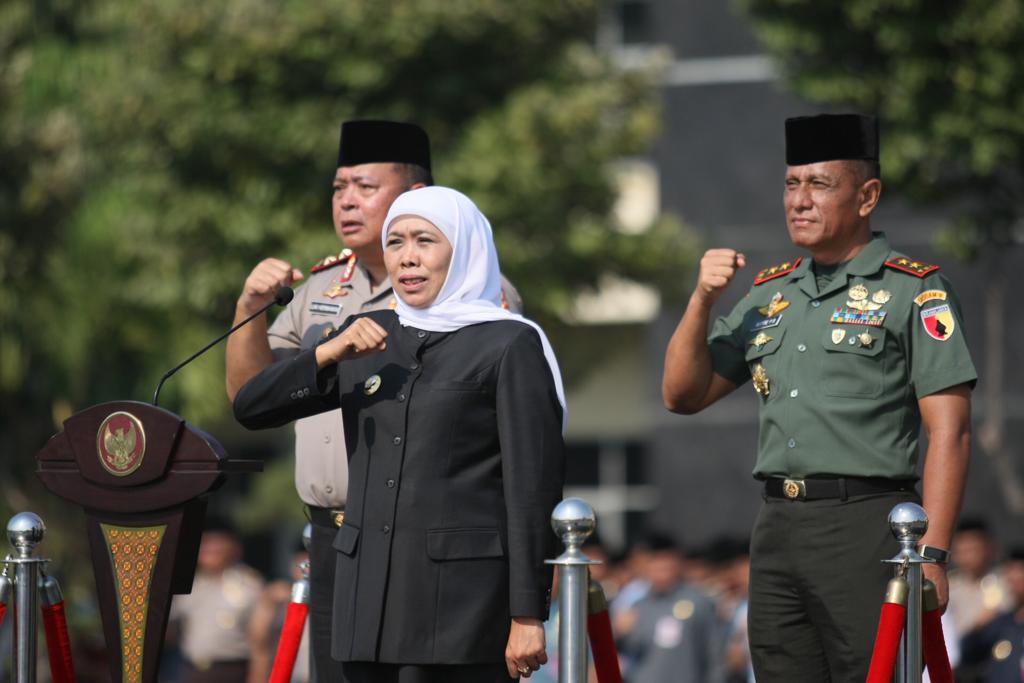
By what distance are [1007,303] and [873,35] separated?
896cm

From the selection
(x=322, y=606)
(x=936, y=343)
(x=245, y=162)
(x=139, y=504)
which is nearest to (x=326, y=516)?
(x=322, y=606)

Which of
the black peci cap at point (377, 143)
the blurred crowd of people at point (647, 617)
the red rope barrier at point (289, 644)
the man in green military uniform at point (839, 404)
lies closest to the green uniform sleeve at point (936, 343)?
the man in green military uniform at point (839, 404)

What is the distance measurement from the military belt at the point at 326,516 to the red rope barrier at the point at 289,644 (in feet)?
1.24

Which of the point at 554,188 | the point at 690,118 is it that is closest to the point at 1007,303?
the point at 690,118

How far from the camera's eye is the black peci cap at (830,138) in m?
5.87

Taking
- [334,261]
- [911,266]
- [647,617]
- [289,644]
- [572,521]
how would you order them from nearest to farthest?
[572,521] < [911,266] < [289,644] < [334,261] < [647,617]

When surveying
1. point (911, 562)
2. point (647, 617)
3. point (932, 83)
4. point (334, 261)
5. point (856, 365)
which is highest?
point (932, 83)

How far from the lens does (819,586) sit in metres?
5.58

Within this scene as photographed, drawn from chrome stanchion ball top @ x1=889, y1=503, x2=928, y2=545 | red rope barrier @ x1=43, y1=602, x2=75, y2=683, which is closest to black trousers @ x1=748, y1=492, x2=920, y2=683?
chrome stanchion ball top @ x1=889, y1=503, x2=928, y2=545

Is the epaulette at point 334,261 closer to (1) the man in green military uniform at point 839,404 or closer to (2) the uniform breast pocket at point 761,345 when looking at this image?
(1) the man in green military uniform at point 839,404

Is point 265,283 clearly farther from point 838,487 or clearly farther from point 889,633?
point 889,633

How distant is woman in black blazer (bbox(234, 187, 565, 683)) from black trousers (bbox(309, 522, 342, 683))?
868 millimetres

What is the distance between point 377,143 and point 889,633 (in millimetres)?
2525

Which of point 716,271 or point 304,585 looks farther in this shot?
point 304,585
